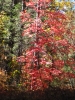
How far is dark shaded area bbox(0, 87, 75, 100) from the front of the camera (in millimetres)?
8977

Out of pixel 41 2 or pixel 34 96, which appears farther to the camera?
pixel 41 2

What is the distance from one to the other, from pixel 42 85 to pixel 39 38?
2881mm

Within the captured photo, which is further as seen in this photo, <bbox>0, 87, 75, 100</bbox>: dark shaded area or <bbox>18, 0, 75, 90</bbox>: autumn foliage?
<bbox>18, 0, 75, 90</bbox>: autumn foliage

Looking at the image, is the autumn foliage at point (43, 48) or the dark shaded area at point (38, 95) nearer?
the dark shaded area at point (38, 95)

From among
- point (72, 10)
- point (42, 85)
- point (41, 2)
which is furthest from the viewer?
point (72, 10)

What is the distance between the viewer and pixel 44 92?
9.72 m

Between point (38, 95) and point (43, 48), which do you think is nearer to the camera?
point (38, 95)

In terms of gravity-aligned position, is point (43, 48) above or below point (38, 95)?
below

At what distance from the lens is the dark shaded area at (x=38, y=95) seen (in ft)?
29.5

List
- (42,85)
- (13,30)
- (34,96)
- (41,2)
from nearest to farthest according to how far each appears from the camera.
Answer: (34,96) → (42,85) → (41,2) → (13,30)

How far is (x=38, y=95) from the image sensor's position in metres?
9.30

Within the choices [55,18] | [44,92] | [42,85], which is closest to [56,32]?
[55,18]

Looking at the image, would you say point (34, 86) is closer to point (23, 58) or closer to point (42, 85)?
point (42, 85)

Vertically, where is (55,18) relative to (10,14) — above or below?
above
